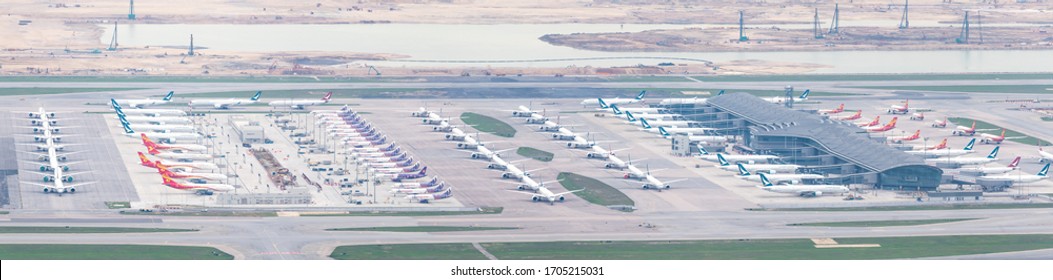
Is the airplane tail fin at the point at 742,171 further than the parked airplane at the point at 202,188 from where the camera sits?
Yes

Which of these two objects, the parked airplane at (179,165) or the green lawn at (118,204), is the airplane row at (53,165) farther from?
the green lawn at (118,204)

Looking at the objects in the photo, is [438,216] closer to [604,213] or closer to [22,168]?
[604,213]

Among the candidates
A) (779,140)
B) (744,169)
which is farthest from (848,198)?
(779,140)

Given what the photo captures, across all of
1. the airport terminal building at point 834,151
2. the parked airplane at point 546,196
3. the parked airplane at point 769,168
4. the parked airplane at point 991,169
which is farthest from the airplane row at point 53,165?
the parked airplane at point 991,169

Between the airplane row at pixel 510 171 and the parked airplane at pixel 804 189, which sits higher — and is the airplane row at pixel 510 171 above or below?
above

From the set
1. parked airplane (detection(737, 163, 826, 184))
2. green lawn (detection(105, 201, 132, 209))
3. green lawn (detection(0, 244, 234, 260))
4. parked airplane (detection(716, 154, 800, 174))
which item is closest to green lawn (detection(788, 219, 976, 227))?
parked airplane (detection(737, 163, 826, 184))

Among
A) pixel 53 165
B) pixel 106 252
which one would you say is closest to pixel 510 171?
pixel 53 165

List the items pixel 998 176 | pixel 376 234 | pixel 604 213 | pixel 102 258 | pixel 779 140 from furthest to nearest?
pixel 779 140
pixel 998 176
pixel 604 213
pixel 376 234
pixel 102 258
